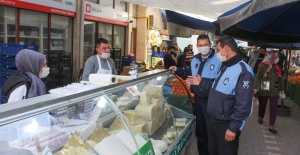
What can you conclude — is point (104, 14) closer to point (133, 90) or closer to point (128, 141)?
point (133, 90)

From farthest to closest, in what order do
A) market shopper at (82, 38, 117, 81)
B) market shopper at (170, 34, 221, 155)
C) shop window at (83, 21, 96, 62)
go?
shop window at (83, 21, 96, 62) < market shopper at (82, 38, 117, 81) < market shopper at (170, 34, 221, 155)

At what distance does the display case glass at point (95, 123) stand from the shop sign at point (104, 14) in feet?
25.0

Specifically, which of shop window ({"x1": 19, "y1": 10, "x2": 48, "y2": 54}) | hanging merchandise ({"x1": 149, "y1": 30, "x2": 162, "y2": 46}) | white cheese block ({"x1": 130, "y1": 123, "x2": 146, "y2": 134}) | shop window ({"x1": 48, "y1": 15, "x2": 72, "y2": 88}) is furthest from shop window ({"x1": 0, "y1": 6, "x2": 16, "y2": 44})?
hanging merchandise ({"x1": 149, "y1": 30, "x2": 162, "y2": 46})

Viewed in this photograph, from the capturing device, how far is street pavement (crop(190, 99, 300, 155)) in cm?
528

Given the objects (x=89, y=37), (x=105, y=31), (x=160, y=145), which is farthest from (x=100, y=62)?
(x=105, y=31)

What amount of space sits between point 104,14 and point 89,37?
3.92ft

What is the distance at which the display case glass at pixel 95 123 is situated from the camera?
1810 mm

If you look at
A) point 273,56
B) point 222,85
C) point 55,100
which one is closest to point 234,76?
point 222,85

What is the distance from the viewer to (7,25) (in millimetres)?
7727

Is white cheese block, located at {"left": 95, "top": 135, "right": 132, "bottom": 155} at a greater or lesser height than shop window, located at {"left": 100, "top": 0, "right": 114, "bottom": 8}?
lesser

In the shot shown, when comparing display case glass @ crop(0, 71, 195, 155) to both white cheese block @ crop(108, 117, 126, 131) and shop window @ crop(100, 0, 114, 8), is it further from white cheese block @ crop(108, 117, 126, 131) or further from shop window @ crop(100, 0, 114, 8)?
shop window @ crop(100, 0, 114, 8)

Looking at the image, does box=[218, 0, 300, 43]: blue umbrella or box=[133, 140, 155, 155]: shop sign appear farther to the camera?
box=[218, 0, 300, 43]: blue umbrella

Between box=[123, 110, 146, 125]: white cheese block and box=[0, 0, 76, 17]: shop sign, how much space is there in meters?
5.70

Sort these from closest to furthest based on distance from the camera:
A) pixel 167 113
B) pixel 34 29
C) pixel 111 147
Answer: pixel 111 147 → pixel 167 113 → pixel 34 29
